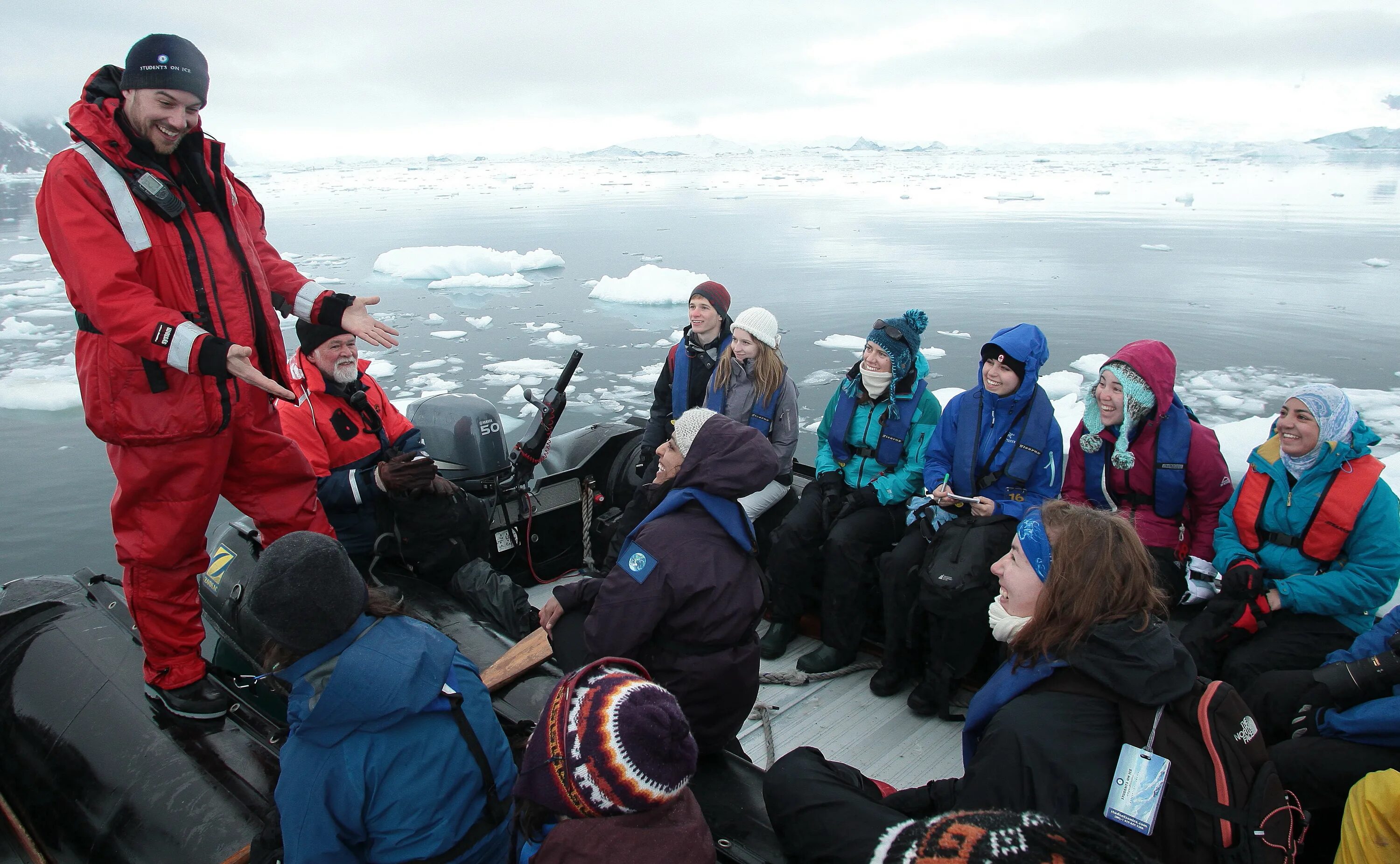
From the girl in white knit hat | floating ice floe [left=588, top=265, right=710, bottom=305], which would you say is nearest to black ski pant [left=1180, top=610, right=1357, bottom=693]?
the girl in white knit hat

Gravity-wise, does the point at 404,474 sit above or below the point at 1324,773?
above

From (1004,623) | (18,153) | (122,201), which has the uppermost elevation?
(18,153)

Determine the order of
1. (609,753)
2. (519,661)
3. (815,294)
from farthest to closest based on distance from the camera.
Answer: (815,294) → (519,661) → (609,753)

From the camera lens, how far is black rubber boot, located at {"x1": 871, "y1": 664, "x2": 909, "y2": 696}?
9.20ft

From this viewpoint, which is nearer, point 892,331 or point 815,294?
point 892,331

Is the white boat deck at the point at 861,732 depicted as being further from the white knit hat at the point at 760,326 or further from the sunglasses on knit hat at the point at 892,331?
the white knit hat at the point at 760,326

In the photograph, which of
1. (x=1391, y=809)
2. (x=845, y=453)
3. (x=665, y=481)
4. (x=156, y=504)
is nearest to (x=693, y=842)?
(x=665, y=481)

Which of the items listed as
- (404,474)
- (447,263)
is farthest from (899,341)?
(447,263)

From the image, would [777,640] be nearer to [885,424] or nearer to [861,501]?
[861,501]

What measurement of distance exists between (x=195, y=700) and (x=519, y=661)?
88cm

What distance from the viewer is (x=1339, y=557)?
91.0 inches

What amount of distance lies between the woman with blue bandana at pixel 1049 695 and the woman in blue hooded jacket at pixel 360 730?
607mm

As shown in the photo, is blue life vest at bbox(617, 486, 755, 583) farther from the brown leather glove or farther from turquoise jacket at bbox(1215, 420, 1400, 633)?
turquoise jacket at bbox(1215, 420, 1400, 633)

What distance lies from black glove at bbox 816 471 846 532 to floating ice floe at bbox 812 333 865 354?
5.70 metres
